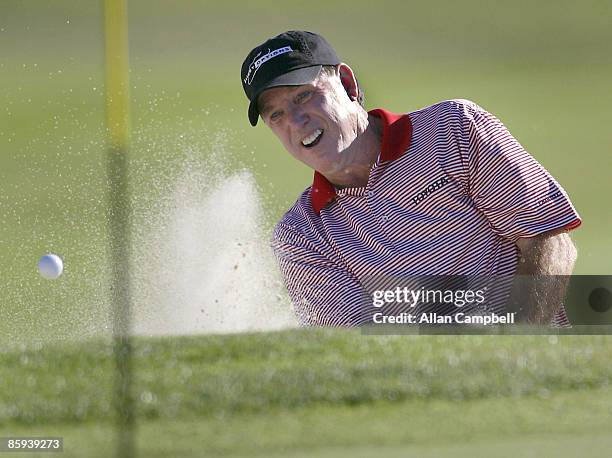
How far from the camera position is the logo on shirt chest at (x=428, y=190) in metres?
2.69

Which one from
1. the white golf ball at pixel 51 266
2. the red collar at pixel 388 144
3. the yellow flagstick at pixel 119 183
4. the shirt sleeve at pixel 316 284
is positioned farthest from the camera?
the white golf ball at pixel 51 266

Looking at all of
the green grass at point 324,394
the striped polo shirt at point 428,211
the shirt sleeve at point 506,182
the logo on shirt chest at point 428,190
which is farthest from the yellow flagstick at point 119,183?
the shirt sleeve at point 506,182

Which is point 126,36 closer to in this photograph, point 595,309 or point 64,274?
point 64,274

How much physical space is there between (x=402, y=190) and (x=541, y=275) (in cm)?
44

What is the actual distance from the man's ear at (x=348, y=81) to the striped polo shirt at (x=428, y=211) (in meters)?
0.08

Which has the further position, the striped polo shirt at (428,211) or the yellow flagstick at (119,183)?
the yellow flagstick at (119,183)

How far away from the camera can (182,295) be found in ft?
10.3

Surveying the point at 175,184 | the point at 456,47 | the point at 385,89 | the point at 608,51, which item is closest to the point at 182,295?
the point at 175,184

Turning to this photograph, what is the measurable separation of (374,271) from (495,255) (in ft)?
1.11

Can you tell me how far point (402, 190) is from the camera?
2746 mm

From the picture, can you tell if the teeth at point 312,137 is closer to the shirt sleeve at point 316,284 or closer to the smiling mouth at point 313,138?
the smiling mouth at point 313,138

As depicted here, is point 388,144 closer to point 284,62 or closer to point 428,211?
point 428,211

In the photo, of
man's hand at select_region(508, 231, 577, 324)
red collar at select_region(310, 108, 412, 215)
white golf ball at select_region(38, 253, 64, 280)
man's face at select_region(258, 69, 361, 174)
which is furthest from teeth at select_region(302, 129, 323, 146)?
white golf ball at select_region(38, 253, 64, 280)

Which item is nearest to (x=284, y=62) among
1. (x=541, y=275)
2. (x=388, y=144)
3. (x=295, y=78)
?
(x=295, y=78)
